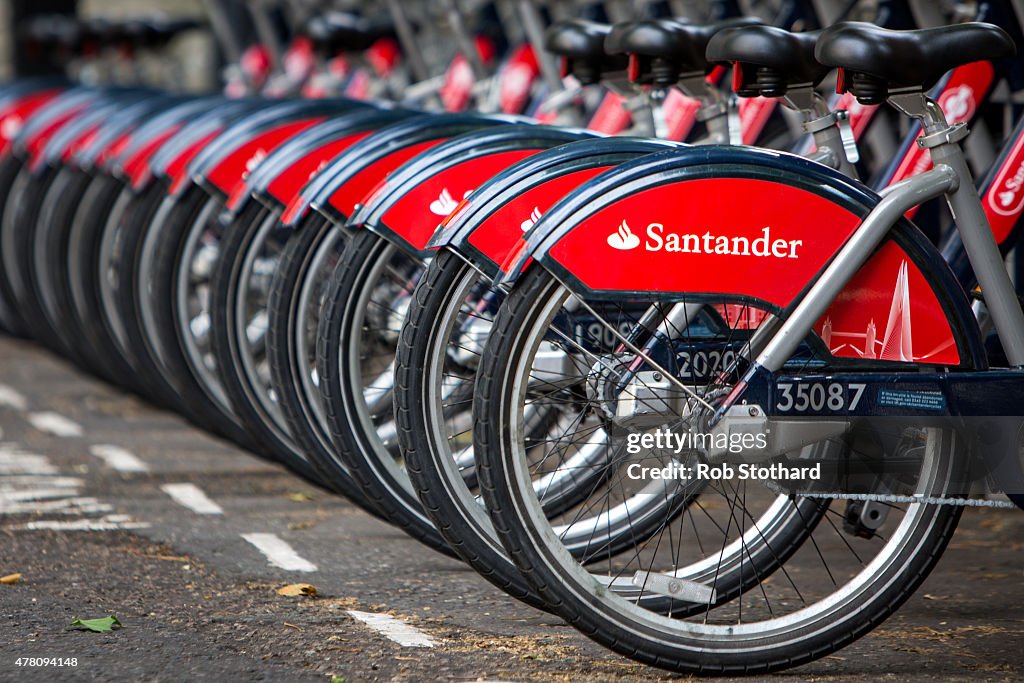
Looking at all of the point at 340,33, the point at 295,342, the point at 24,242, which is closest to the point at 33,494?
the point at 295,342

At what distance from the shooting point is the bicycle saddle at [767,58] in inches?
134

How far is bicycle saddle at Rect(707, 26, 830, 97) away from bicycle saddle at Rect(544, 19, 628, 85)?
3.01ft

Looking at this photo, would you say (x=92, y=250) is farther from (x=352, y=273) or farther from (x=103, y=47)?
(x=103, y=47)

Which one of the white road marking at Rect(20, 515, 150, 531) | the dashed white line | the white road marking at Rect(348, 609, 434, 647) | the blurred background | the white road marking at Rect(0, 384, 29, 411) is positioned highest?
the blurred background

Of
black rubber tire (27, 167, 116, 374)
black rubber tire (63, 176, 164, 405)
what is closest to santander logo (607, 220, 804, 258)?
black rubber tire (63, 176, 164, 405)

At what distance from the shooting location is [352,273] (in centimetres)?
397

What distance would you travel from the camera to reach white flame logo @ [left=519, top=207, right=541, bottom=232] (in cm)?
338

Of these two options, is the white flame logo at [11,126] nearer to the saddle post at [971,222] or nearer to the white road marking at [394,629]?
the white road marking at [394,629]

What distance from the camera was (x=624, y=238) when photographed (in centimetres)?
317

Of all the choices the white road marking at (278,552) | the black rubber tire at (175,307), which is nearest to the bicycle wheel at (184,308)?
the black rubber tire at (175,307)

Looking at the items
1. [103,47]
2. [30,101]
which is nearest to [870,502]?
[30,101]

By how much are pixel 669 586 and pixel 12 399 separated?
450 centimetres

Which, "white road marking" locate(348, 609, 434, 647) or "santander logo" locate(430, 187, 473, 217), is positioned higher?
"santander logo" locate(430, 187, 473, 217)

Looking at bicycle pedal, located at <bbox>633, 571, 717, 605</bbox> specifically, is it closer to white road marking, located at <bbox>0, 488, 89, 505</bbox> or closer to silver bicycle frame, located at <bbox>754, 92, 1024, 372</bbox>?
silver bicycle frame, located at <bbox>754, 92, 1024, 372</bbox>
